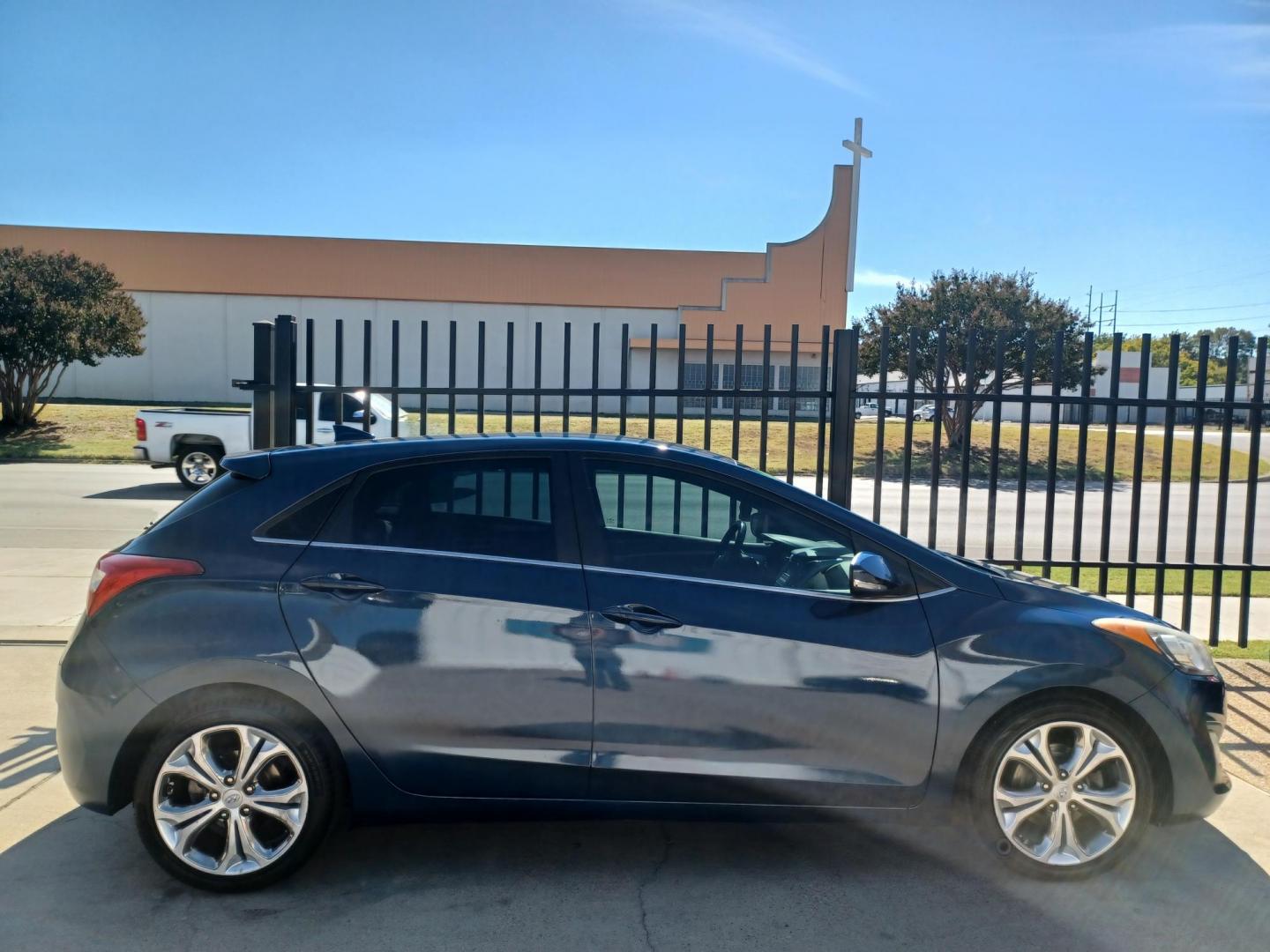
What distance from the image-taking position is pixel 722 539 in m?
4.16

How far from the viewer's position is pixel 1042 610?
388 centimetres

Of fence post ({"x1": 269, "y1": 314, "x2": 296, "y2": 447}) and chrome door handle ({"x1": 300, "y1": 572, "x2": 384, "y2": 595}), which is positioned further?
fence post ({"x1": 269, "y1": 314, "x2": 296, "y2": 447})

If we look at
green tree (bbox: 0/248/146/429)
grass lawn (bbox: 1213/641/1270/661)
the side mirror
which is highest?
green tree (bbox: 0/248/146/429)

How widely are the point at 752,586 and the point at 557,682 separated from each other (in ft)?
2.57

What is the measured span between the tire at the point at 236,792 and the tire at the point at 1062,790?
2.36 m

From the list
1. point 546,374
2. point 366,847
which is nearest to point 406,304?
point 546,374

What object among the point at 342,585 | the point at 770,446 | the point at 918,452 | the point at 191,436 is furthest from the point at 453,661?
the point at 918,452

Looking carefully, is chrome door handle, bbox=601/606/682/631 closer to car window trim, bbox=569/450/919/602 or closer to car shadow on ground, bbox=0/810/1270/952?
car window trim, bbox=569/450/919/602

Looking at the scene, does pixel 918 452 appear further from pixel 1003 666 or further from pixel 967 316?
pixel 1003 666

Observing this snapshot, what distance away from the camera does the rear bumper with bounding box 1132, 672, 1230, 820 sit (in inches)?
151

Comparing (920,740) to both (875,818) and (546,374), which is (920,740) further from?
(546,374)

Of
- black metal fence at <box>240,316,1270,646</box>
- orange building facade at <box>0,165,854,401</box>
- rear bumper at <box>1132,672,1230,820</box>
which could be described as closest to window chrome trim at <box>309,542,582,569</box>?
black metal fence at <box>240,316,1270,646</box>

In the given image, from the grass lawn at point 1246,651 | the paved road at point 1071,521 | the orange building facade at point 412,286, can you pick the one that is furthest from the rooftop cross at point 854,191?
the grass lawn at point 1246,651

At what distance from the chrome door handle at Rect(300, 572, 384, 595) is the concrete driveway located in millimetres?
1091
